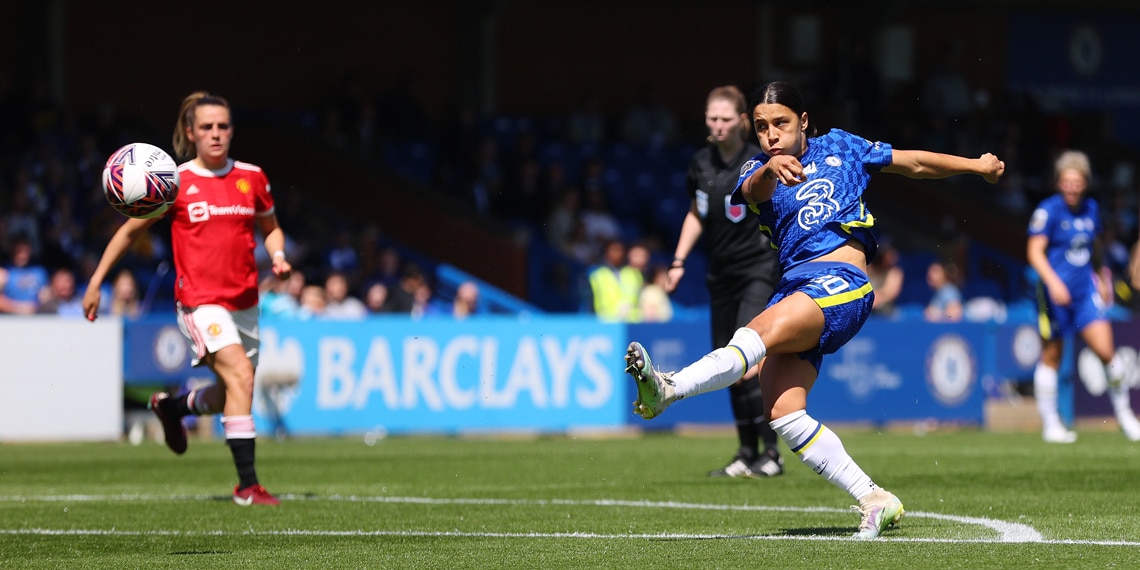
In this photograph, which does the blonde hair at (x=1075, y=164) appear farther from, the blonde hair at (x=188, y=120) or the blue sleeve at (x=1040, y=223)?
the blonde hair at (x=188, y=120)

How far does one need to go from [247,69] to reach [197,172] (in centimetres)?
1827

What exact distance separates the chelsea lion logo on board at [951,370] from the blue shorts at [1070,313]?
A: 153 inches

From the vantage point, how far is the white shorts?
947cm

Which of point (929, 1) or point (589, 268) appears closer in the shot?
point (589, 268)

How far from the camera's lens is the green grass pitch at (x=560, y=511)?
670 centimetres

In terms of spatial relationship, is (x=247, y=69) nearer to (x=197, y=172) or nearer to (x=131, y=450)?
(x=131, y=450)

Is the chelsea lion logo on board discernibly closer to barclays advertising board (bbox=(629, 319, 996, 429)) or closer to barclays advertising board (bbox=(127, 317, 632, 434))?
barclays advertising board (bbox=(629, 319, 996, 429))

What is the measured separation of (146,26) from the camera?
87.8ft

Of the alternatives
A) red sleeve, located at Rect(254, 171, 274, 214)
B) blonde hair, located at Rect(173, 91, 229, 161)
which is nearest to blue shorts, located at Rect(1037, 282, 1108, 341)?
red sleeve, located at Rect(254, 171, 274, 214)

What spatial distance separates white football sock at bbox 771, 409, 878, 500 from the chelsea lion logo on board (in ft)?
38.9

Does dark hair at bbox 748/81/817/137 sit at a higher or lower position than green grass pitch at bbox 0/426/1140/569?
higher

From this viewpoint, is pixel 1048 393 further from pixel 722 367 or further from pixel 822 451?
pixel 722 367

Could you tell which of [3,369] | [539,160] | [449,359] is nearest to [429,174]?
[539,160]

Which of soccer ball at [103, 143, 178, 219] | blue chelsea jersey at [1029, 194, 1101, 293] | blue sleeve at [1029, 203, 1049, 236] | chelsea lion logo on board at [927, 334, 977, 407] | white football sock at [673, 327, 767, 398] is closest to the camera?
white football sock at [673, 327, 767, 398]
